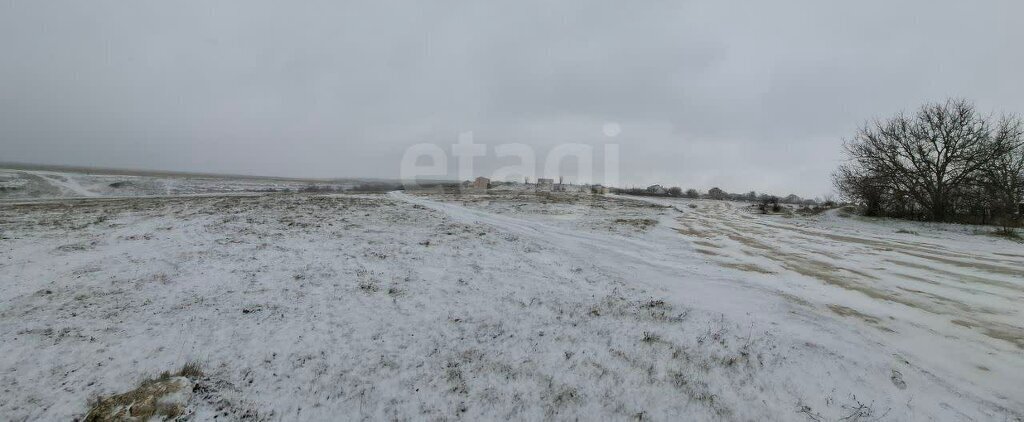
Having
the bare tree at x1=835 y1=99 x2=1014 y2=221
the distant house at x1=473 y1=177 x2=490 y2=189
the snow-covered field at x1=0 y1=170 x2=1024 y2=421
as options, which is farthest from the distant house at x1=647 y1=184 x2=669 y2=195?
the snow-covered field at x1=0 y1=170 x2=1024 y2=421

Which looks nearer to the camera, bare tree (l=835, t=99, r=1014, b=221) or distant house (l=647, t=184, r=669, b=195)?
bare tree (l=835, t=99, r=1014, b=221)

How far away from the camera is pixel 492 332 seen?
632 centimetres

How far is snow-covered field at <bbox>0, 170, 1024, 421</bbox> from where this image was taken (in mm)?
4445

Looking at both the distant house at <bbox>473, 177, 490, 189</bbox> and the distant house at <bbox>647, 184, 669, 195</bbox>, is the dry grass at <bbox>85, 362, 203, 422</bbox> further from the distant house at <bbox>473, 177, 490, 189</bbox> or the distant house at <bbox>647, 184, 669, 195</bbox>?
the distant house at <bbox>647, 184, 669, 195</bbox>

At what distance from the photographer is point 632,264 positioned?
11.7 metres

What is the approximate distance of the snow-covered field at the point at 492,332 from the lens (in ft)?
14.6

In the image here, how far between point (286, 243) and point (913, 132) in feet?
133

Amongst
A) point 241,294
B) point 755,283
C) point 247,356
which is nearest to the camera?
point 247,356

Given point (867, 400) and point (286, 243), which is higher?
point (286, 243)

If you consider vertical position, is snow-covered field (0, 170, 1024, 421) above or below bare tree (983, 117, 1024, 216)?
below

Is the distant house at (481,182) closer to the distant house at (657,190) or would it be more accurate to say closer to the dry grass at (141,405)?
the distant house at (657,190)

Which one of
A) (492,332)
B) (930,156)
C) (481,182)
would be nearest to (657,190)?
(481,182)

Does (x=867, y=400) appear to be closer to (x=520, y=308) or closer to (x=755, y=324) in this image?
(x=755, y=324)

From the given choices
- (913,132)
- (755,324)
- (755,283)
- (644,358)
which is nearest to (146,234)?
(644,358)
